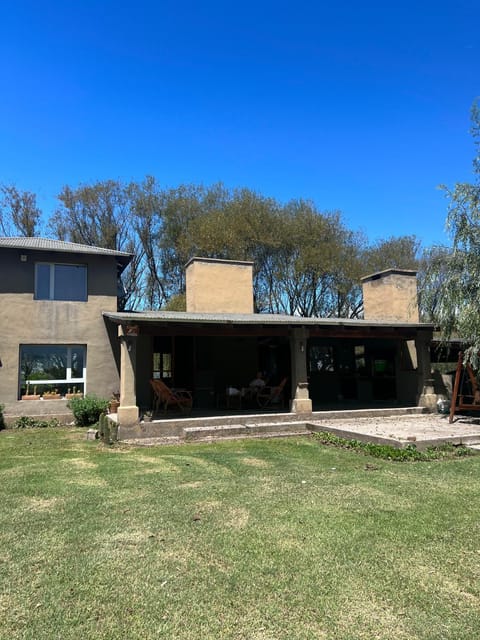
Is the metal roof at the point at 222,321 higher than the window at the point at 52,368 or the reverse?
higher

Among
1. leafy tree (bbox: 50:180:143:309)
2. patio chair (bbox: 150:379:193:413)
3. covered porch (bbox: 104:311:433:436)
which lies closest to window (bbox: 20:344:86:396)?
covered porch (bbox: 104:311:433:436)

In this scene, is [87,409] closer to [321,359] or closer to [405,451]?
[321,359]

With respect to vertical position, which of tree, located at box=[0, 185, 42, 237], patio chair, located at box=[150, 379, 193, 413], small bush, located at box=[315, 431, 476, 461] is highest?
tree, located at box=[0, 185, 42, 237]

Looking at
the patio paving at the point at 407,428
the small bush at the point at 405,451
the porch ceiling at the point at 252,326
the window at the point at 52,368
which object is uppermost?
the porch ceiling at the point at 252,326

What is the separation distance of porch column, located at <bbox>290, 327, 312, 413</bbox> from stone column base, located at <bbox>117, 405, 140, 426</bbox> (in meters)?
4.13

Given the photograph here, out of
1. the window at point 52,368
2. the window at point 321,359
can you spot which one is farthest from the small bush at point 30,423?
the window at point 321,359

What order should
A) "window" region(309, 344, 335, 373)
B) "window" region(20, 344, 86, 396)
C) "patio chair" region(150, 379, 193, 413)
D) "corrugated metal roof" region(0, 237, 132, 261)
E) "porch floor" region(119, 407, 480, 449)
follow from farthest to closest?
"window" region(309, 344, 335, 373) → "window" region(20, 344, 86, 396) → "corrugated metal roof" region(0, 237, 132, 261) → "patio chair" region(150, 379, 193, 413) → "porch floor" region(119, 407, 480, 449)

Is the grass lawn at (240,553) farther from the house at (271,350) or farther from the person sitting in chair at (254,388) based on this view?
the person sitting in chair at (254,388)

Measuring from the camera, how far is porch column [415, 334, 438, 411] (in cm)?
1271

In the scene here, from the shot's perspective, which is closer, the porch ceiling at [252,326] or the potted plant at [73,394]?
the porch ceiling at [252,326]

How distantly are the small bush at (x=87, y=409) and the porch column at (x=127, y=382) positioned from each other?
290cm

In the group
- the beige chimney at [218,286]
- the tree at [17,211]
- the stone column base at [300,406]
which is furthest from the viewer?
the tree at [17,211]

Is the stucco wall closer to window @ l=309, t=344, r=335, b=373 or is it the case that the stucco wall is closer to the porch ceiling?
the porch ceiling

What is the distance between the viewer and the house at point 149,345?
38.5 ft
